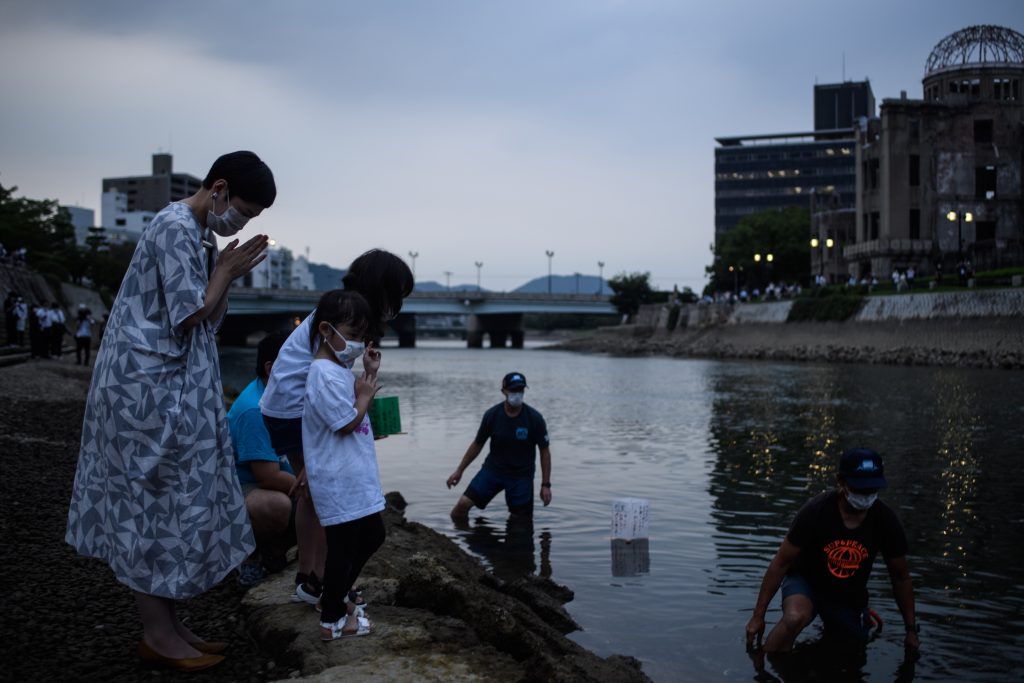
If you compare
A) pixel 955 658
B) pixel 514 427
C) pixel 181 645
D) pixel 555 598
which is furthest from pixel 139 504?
pixel 514 427

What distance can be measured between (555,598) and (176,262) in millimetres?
4210

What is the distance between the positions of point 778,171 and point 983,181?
82224 mm

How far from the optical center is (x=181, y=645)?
4.10 metres

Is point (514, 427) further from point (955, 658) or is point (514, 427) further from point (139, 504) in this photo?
point (139, 504)

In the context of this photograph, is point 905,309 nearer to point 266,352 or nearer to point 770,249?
point 770,249

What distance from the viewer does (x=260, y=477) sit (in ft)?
18.4

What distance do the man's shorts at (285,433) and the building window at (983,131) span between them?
70.0m

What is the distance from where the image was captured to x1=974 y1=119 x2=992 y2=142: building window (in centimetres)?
6438

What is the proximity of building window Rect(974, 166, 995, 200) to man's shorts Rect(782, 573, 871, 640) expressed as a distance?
66536 mm

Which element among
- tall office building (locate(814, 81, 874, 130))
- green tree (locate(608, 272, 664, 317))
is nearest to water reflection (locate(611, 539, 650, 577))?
green tree (locate(608, 272, 664, 317))

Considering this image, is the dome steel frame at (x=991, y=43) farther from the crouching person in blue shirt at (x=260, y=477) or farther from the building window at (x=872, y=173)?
the crouching person in blue shirt at (x=260, y=477)

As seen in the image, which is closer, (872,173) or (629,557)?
(629,557)

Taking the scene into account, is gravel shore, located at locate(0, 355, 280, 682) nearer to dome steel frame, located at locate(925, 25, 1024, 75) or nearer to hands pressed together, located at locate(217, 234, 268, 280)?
hands pressed together, located at locate(217, 234, 268, 280)

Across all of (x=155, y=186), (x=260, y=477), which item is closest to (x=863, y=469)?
(x=260, y=477)
